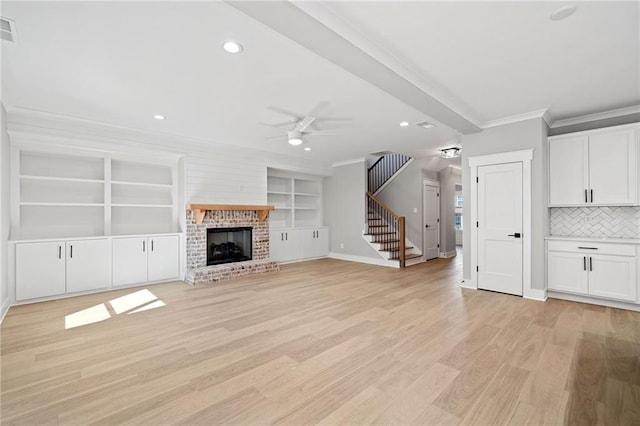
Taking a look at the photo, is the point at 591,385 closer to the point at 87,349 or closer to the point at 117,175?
the point at 87,349

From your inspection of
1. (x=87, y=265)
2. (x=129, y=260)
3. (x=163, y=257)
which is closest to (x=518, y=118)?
(x=163, y=257)

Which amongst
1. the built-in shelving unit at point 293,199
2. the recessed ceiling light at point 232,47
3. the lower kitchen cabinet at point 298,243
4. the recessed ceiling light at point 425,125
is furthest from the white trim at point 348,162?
the recessed ceiling light at point 232,47

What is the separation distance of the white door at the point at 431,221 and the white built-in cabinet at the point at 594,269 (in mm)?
3692

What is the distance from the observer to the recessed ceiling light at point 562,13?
2115 mm

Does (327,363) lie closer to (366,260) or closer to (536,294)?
(536,294)

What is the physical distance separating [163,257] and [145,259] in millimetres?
299

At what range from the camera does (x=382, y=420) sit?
1.80 m

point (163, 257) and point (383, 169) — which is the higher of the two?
point (383, 169)

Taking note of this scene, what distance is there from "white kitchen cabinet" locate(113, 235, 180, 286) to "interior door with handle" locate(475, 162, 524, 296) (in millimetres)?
5558

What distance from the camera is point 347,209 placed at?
8148 mm

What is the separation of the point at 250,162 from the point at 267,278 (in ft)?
8.81

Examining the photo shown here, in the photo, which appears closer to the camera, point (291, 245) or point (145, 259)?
point (145, 259)

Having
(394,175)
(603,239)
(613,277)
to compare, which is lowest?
(613,277)

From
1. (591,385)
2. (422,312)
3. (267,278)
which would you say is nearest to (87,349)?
(267,278)
